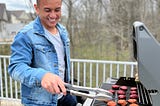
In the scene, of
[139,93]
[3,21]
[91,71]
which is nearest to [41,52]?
[139,93]

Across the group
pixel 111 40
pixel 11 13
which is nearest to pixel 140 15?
pixel 111 40

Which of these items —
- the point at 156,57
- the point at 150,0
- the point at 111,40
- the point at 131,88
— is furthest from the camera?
the point at 111,40

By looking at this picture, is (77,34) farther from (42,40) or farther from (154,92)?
(154,92)

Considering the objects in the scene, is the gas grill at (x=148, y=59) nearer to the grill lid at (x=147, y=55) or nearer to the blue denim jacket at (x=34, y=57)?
the grill lid at (x=147, y=55)

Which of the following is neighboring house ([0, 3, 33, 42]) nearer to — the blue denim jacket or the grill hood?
the blue denim jacket

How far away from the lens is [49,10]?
3.81 feet

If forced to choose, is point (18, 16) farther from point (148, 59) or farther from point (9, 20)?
point (148, 59)

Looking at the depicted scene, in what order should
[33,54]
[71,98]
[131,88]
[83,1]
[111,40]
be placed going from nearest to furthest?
[33,54], [131,88], [71,98], [83,1], [111,40]

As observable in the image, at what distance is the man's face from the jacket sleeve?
0.14 meters

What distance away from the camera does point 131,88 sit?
1394mm

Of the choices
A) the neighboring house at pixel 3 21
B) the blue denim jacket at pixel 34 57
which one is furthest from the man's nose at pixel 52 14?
the neighboring house at pixel 3 21

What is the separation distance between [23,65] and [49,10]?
31 cm

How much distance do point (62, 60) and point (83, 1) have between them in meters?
3.75

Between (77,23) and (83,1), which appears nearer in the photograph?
(83,1)
